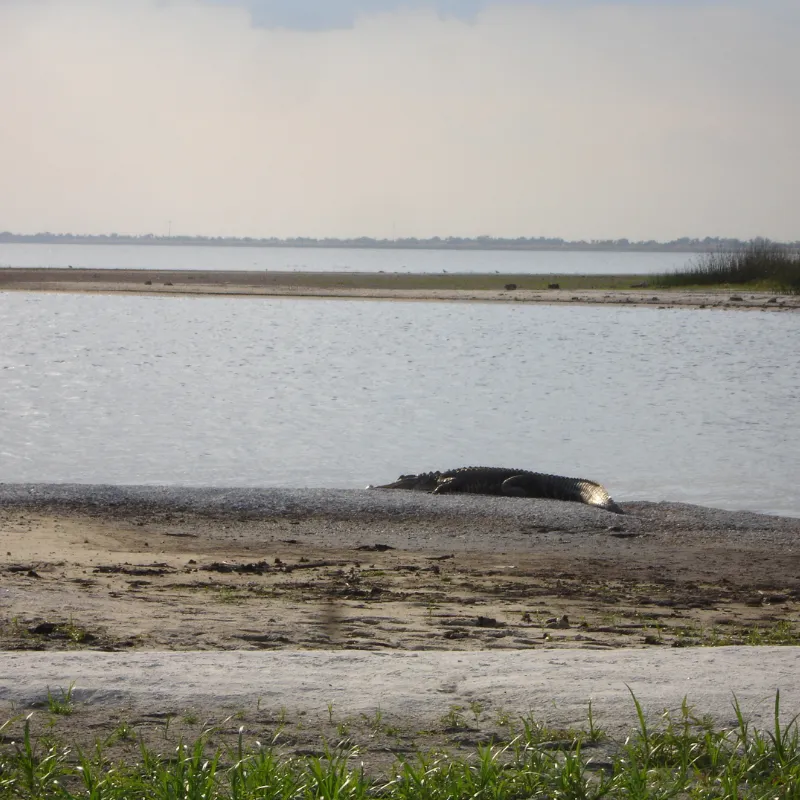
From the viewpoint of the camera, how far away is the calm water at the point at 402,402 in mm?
16359

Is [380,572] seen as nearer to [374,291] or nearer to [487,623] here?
[487,623]

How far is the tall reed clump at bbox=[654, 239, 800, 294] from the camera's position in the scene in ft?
186

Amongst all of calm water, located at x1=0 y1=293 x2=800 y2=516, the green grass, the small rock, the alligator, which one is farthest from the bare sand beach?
calm water, located at x1=0 y1=293 x2=800 y2=516

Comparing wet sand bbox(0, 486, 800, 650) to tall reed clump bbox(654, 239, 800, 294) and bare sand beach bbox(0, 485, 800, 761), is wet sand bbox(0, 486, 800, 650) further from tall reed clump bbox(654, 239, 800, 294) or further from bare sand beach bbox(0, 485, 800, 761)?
tall reed clump bbox(654, 239, 800, 294)

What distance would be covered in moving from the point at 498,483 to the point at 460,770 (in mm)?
10492

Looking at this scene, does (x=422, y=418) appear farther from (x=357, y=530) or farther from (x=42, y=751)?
(x=42, y=751)

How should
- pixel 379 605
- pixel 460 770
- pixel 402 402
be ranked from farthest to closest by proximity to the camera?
1. pixel 402 402
2. pixel 379 605
3. pixel 460 770

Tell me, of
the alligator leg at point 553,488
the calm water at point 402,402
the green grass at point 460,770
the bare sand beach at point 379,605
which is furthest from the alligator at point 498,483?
the green grass at point 460,770

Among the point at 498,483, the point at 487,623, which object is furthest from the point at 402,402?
the point at 487,623

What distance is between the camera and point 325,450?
17922mm

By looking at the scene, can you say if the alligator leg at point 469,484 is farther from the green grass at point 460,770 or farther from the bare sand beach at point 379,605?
the green grass at point 460,770

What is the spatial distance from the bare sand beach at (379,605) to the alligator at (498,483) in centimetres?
71

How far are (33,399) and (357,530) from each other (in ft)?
44.5

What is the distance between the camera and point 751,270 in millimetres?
59531
